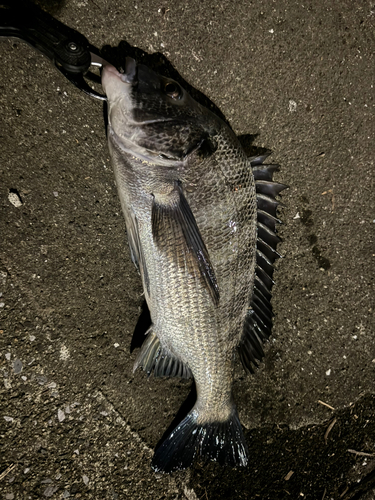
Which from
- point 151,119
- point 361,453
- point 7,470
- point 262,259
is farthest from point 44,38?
point 361,453

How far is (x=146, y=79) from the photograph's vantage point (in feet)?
5.33

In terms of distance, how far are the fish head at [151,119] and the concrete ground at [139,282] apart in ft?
1.51

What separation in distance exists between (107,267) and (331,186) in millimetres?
1854

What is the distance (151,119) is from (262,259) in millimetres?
1047

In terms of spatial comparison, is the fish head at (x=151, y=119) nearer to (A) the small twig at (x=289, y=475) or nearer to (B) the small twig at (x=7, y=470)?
(B) the small twig at (x=7, y=470)

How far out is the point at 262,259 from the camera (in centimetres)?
202

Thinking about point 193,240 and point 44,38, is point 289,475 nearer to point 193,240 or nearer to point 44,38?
point 193,240

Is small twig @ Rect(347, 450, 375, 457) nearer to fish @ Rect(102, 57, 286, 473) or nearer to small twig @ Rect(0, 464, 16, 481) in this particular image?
fish @ Rect(102, 57, 286, 473)

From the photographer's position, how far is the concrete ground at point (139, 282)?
6.26 ft

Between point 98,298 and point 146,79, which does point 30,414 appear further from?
point 146,79

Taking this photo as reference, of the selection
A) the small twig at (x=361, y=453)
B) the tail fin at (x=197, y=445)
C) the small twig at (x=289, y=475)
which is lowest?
the small twig at (x=289, y=475)

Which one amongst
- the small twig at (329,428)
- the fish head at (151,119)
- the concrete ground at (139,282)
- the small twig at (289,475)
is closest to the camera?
the fish head at (151,119)

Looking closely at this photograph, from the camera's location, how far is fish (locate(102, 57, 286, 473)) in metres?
1.63

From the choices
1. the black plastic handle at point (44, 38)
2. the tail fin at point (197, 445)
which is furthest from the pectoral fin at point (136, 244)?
the tail fin at point (197, 445)
